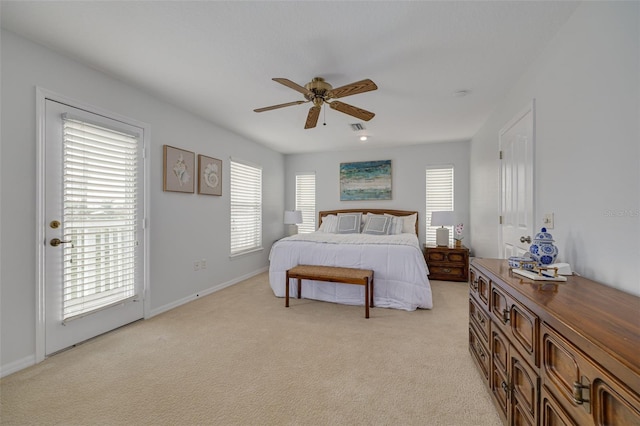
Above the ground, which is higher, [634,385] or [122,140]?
[122,140]

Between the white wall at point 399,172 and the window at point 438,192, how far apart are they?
94mm

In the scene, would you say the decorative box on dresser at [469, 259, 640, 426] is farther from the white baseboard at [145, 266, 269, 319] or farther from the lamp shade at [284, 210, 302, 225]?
the lamp shade at [284, 210, 302, 225]

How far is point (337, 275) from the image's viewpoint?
3205 mm

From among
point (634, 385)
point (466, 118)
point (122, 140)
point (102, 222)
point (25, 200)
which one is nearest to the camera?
point (634, 385)

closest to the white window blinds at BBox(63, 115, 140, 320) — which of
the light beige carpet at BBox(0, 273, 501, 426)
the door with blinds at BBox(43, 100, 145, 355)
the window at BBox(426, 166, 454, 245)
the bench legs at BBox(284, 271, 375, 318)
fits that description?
the door with blinds at BBox(43, 100, 145, 355)

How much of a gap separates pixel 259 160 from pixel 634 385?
528cm

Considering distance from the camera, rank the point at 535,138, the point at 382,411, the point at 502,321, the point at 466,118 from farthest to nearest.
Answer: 1. the point at 466,118
2. the point at 535,138
3. the point at 382,411
4. the point at 502,321

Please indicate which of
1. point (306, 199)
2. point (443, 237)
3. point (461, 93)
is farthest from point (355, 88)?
point (306, 199)

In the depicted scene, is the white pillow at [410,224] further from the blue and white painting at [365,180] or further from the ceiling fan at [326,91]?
the ceiling fan at [326,91]

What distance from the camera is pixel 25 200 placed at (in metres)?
2.10

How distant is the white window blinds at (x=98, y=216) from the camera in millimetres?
2365

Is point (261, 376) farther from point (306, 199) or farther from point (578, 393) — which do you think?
point (306, 199)

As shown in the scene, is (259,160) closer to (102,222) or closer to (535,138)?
(102,222)

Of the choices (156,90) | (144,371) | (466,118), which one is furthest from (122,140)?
(466,118)
